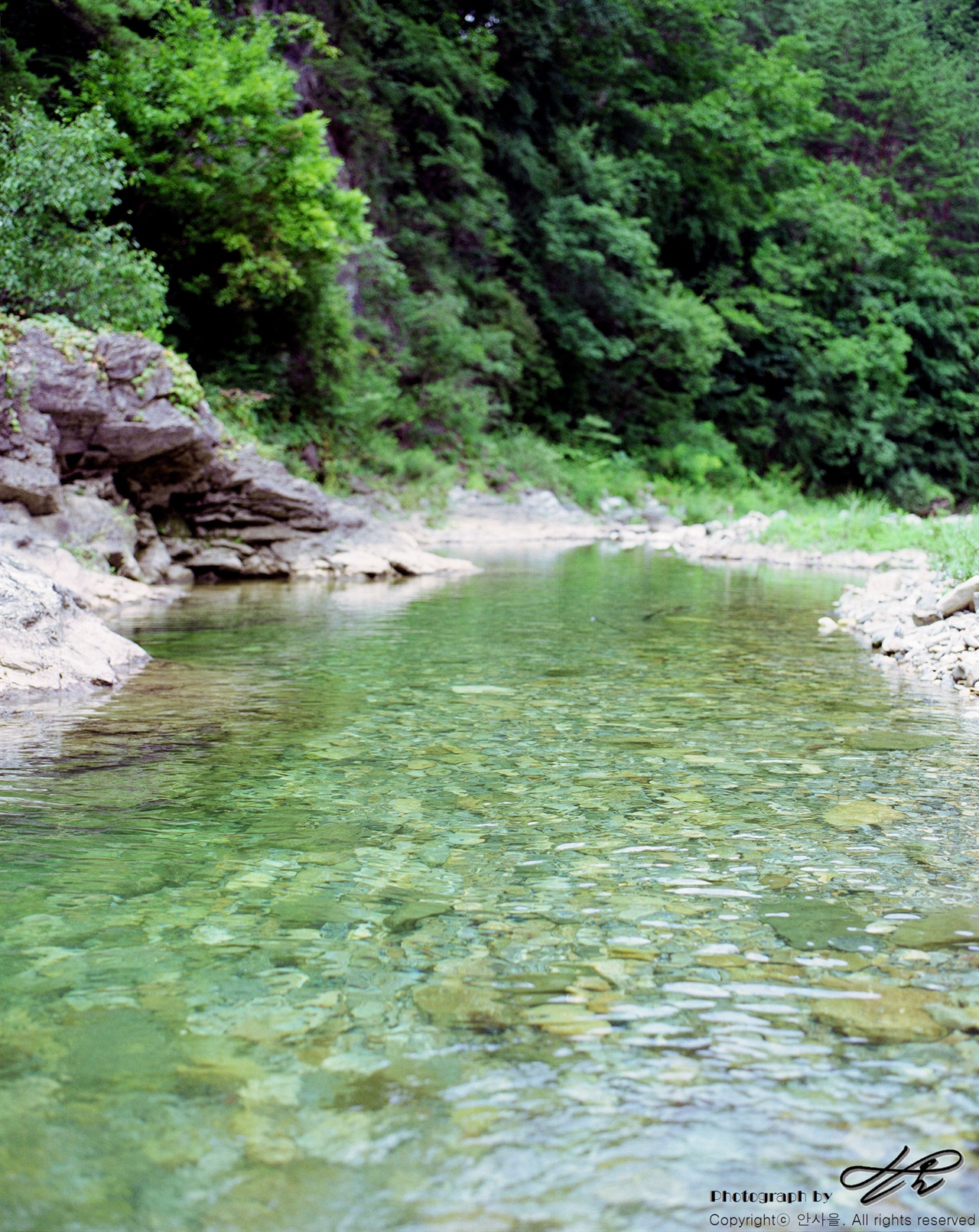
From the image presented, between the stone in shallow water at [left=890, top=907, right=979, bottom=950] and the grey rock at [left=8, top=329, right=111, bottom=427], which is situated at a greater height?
the grey rock at [left=8, top=329, right=111, bottom=427]

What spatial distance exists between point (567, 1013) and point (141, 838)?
5.95 feet

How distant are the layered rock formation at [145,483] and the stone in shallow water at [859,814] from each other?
24.8 ft

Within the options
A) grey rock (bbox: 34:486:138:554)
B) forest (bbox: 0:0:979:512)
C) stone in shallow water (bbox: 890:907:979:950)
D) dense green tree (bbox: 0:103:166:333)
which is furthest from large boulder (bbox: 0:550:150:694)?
forest (bbox: 0:0:979:512)

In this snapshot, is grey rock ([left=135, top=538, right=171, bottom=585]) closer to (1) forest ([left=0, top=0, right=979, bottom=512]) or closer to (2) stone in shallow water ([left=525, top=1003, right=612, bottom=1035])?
(1) forest ([left=0, top=0, right=979, bottom=512])

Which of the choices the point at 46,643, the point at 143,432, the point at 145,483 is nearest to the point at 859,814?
the point at 46,643

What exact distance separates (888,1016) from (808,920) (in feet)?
1.81

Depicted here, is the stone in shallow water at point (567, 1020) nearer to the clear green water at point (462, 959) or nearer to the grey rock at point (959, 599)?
the clear green water at point (462, 959)

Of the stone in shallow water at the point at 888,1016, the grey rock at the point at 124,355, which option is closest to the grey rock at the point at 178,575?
the grey rock at the point at 124,355

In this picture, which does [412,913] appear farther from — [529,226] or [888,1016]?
[529,226]

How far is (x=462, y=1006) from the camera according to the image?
99.2 inches

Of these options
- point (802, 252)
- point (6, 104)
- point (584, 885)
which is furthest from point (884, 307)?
point (584, 885)

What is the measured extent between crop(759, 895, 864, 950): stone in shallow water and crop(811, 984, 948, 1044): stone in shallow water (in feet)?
0.97
